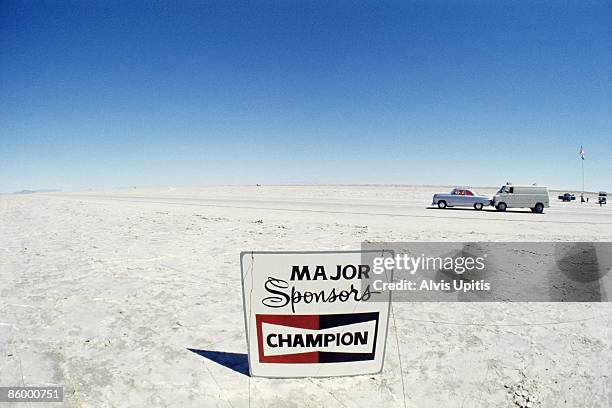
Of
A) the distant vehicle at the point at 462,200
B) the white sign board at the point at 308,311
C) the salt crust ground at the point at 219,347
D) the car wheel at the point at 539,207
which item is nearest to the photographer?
the salt crust ground at the point at 219,347

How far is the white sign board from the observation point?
10.6 feet

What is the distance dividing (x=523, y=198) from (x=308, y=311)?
2508 centimetres

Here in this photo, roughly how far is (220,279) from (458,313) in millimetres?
4367

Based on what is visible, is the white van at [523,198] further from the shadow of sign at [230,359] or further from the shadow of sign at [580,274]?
the shadow of sign at [230,359]

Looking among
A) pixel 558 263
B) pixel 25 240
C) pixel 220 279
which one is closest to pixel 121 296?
pixel 220 279

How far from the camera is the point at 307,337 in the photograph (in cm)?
328

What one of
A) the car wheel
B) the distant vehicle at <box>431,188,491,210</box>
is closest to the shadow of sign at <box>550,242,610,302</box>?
the car wheel

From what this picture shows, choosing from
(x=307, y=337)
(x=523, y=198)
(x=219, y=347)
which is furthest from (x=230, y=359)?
(x=523, y=198)

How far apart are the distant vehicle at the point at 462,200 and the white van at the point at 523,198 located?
93cm

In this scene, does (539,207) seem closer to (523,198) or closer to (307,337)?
(523,198)

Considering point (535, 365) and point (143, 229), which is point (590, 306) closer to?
point (535, 365)

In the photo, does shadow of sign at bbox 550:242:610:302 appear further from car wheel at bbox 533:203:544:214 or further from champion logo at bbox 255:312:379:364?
car wheel at bbox 533:203:544:214

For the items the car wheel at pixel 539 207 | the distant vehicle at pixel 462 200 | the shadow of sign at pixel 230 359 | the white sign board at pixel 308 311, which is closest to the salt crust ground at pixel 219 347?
the shadow of sign at pixel 230 359

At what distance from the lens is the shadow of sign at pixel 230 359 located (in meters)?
3.44
